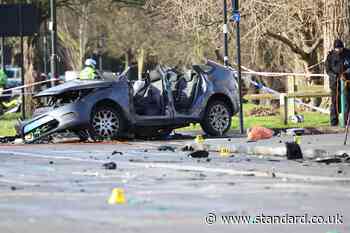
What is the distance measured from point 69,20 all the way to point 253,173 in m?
51.1

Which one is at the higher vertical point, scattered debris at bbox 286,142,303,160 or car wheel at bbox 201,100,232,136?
car wheel at bbox 201,100,232,136

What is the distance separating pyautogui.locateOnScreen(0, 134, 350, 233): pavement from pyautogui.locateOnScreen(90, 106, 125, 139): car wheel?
229 cm

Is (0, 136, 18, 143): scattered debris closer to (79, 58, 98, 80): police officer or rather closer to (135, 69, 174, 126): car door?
(79, 58, 98, 80): police officer

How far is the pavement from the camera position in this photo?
7.94 metres

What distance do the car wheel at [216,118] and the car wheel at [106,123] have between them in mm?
2016

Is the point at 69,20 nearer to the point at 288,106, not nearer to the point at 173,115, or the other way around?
the point at 288,106

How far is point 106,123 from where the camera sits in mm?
18266

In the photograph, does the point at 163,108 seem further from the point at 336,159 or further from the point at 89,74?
the point at 336,159

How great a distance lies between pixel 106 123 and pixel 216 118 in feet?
8.54

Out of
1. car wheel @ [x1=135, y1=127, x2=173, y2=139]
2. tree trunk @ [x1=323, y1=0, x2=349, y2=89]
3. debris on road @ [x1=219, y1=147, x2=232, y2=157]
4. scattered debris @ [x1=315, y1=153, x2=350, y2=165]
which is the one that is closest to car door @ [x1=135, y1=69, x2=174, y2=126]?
car wheel @ [x1=135, y1=127, x2=173, y2=139]

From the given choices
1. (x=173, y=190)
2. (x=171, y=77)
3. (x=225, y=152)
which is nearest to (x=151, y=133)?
(x=171, y=77)

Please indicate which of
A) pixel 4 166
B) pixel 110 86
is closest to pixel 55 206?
pixel 4 166

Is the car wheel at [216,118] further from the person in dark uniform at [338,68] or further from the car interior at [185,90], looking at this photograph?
the person in dark uniform at [338,68]

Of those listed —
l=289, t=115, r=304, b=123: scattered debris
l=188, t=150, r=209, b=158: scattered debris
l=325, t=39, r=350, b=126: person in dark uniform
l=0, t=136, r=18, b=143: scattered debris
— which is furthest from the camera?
l=289, t=115, r=304, b=123: scattered debris
